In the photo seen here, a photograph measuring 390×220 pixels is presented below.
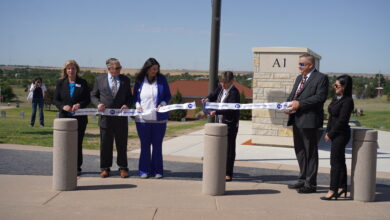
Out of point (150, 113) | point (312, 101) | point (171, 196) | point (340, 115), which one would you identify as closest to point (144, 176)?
point (150, 113)

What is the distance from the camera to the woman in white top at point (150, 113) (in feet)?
24.6

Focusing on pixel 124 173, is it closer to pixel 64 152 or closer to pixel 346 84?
pixel 64 152

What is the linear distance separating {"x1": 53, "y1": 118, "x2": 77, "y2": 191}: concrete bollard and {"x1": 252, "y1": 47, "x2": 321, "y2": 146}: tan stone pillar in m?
6.15

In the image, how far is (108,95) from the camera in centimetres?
756

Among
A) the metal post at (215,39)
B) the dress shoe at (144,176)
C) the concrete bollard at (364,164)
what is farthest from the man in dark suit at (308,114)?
the dress shoe at (144,176)

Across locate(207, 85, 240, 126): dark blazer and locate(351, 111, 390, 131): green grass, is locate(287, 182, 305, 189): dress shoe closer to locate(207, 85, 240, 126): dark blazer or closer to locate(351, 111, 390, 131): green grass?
locate(207, 85, 240, 126): dark blazer

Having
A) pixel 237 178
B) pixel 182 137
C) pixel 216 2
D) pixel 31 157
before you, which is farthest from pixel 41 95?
pixel 237 178

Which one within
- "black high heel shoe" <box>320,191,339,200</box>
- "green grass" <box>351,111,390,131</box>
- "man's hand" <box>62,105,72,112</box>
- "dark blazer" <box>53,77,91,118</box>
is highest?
"dark blazer" <box>53,77,91,118</box>

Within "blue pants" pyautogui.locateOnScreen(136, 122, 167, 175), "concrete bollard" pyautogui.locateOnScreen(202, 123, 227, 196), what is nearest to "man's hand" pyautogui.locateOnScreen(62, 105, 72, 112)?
"blue pants" pyautogui.locateOnScreen(136, 122, 167, 175)

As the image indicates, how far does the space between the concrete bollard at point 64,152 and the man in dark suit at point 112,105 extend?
1.00 m

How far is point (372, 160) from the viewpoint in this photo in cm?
642

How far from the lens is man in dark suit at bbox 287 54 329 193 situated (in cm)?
660

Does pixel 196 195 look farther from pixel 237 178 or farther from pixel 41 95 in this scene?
pixel 41 95

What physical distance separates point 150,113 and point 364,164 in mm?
3313
